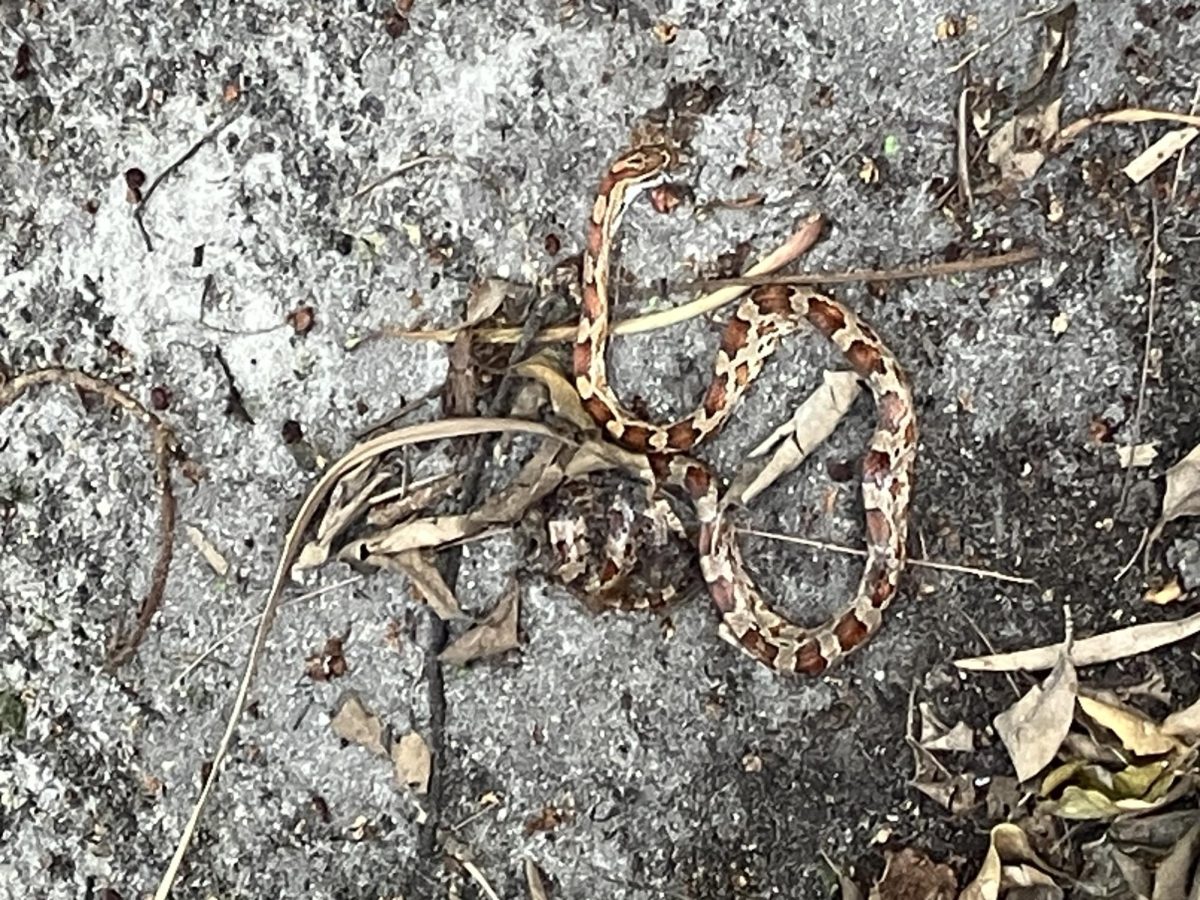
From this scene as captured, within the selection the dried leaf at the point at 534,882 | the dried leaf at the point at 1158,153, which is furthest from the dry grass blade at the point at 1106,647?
the dried leaf at the point at 534,882

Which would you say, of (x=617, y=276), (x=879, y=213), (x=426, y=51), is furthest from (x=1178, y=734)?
(x=426, y=51)

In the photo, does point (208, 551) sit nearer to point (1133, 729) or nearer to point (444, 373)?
point (444, 373)

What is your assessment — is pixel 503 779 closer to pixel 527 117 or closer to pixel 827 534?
pixel 827 534

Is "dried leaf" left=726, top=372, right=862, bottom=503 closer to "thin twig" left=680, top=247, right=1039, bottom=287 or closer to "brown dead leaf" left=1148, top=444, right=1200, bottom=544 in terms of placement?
"thin twig" left=680, top=247, right=1039, bottom=287

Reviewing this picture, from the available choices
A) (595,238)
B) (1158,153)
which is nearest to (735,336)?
(595,238)

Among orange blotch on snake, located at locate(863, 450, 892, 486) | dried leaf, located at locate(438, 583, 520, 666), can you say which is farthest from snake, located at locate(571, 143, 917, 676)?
dried leaf, located at locate(438, 583, 520, 666)

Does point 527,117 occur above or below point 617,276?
above
